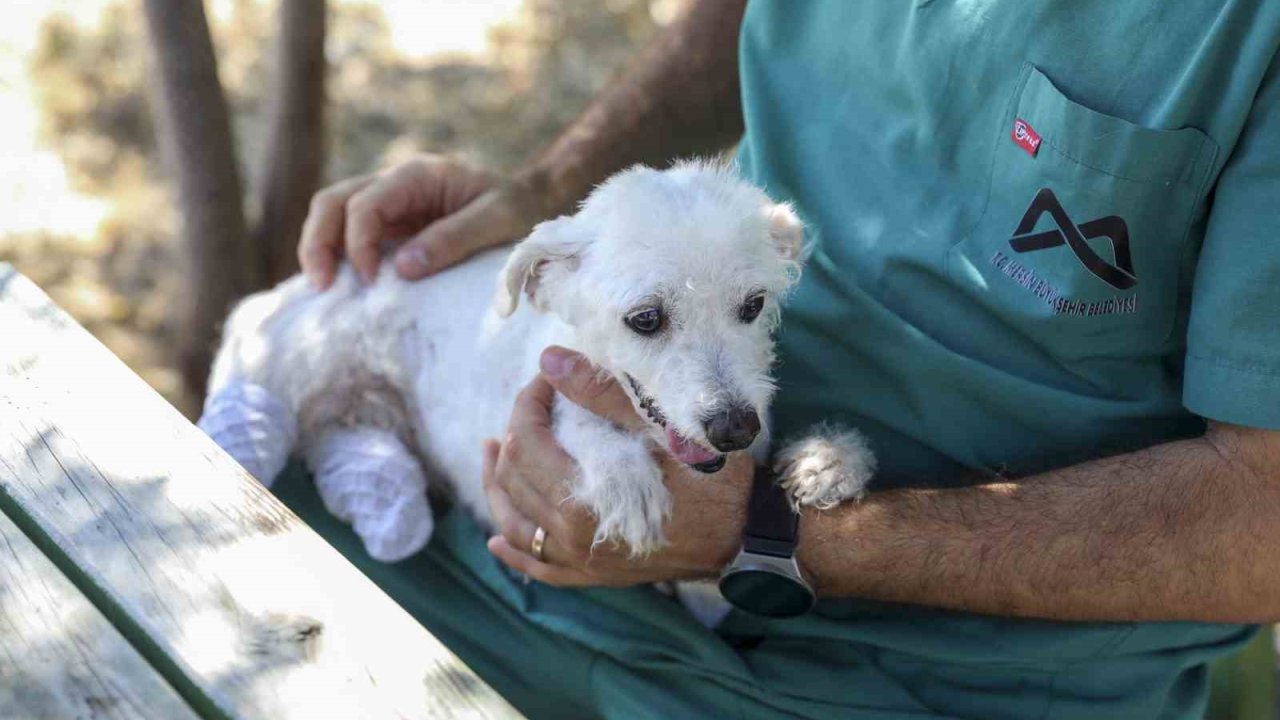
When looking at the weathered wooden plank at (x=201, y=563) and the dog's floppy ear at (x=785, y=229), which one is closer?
the weathered wooden plank at (x=201, y=563)

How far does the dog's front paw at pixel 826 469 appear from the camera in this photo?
223 centimetres

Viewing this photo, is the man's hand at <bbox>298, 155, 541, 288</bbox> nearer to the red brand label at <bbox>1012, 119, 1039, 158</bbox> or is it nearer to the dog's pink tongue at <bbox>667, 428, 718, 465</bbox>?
the dog's pink tongue at <bbox>667, 428, 718, 465</bbox>

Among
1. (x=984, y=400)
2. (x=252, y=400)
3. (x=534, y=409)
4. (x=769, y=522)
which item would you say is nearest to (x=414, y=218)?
(x=252, y=400)

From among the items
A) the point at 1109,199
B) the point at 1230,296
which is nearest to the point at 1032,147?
the point at 1109,199

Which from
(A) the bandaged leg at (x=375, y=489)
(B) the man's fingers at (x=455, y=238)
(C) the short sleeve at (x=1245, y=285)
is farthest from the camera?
(B) the man's fingers at (x=455, y=238)

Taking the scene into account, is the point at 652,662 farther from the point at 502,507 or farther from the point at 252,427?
the point at 252,427

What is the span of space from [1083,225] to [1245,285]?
0.29 metres

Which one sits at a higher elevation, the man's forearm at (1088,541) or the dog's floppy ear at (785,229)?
the dog's floppy ear at (785,229)

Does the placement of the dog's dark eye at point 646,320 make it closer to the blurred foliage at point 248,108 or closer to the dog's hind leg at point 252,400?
the dog's hind leg at point 252,400

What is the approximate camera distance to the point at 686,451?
88.0 inches

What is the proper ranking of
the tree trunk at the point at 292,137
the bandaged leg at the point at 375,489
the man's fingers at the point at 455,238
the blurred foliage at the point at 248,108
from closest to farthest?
the bandaged leg at the point at 375,489 < the man's fingers at the point at 455,238 < the tree trunk at the point at 292,137 < the blurred foliage at the point at 248,108

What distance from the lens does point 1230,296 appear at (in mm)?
1954

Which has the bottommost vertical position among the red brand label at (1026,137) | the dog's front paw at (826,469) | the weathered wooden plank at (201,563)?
the dog's front paw at (826,469)

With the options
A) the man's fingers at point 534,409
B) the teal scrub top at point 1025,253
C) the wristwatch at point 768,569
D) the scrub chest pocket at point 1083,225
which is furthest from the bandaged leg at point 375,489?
the scrub chest pocket at point 1083,225
